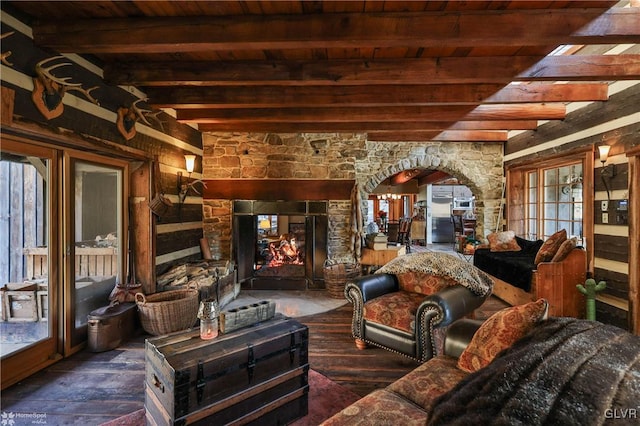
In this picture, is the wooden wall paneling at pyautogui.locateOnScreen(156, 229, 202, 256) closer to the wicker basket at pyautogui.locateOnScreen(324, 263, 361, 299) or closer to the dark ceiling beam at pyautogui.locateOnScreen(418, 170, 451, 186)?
the wicker basket at pyautogui.locateOnScreen(324, 263, 361, 299)

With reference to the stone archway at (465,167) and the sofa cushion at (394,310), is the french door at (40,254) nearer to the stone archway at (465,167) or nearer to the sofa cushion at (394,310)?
the sofa cushion at (394,310)

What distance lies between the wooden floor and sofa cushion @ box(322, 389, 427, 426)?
0.83 m

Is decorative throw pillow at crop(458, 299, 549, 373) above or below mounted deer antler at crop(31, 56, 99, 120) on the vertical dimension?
below

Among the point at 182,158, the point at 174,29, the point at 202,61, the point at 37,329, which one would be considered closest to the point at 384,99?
the point at 202,61

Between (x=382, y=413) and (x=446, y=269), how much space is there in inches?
73.5

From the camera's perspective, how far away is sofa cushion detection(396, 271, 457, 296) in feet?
9.69

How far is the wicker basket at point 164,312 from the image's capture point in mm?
2973

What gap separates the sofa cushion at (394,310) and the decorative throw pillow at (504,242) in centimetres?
260

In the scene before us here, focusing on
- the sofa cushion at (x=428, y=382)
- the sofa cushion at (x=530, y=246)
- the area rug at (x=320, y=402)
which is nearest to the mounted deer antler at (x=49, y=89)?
the area rug at (x=320, y=402)

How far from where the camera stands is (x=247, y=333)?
1.86m

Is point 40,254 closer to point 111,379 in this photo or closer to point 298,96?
Result: point 111,379

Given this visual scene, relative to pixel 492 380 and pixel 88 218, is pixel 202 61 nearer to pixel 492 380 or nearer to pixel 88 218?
pixel 88 218

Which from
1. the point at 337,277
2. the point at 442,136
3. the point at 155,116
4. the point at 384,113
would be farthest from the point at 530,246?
the point at 155,116

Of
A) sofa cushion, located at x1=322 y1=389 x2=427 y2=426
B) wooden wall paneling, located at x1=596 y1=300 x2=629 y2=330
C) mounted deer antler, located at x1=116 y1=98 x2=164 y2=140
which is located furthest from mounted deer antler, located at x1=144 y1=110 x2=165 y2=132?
wooden wall paneling, located at x1=596 y1=300 x2=629 y2=330
